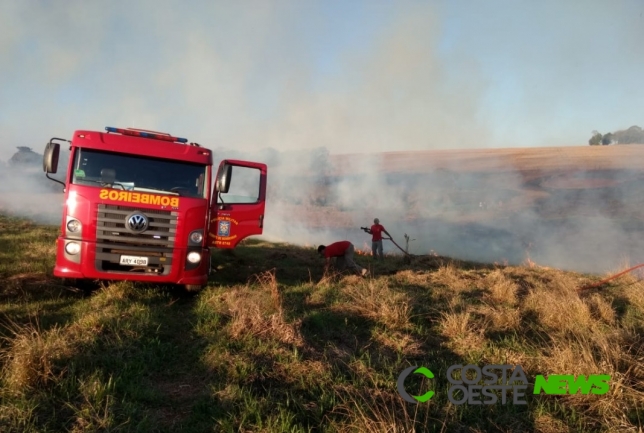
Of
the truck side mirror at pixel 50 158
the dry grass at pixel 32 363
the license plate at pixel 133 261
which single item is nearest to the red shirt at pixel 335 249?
the license plate at pixel 133 261

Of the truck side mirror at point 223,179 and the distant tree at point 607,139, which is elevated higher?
the distant tree at point 607,139

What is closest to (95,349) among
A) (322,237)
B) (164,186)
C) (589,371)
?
(164,186)

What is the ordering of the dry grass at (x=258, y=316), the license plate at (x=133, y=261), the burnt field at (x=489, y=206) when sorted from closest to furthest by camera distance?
the dry grass at (x=258, y=316) < the license plate at (x=133, y=261) < the burnt field at (x=489, y=206)

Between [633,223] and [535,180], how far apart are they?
300 inches

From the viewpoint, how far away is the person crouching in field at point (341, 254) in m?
7.94

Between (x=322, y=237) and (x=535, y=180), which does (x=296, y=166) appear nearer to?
(x=322, y=237)

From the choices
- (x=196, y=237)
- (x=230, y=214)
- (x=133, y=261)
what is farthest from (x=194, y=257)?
(x=230, y=214)

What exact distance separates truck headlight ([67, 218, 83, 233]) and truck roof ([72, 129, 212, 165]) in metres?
1.09

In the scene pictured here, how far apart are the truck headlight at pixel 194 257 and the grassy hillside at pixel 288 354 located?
56cm

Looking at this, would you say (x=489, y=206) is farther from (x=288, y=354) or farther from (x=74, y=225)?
(x=74, y=225)

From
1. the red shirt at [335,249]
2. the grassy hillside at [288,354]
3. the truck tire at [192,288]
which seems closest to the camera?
the grassy hillside at [288,354]

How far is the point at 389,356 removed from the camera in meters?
3.90

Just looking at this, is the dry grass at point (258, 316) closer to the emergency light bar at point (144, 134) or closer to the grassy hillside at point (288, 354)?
the grassy hillside at point (288, 354)

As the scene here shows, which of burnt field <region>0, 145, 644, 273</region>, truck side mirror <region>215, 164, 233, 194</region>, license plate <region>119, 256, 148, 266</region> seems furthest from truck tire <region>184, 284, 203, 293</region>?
burnt field <region>0, 145, 644, 273</region>
